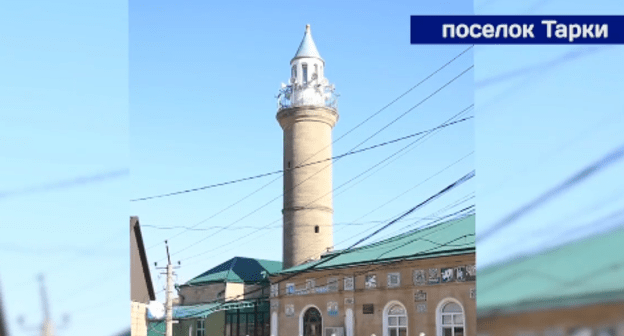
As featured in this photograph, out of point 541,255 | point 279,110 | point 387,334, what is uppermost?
point 279,110

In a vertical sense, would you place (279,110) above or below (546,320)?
above

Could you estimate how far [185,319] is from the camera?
3594 centimetres

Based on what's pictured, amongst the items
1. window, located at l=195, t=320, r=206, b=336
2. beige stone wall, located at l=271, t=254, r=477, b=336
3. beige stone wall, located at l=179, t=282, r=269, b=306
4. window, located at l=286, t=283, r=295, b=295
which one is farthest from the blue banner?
window, located at l=195, t=320, r=206, b=336

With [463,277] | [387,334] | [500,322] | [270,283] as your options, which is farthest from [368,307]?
[500,322]

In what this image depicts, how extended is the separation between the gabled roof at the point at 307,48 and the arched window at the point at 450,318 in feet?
49.0

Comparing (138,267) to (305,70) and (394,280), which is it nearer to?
(394,280)

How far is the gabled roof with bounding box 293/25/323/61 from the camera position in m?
34.9

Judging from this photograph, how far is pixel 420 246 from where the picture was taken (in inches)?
1065

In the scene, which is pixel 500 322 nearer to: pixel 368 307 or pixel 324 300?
pixel 368 307

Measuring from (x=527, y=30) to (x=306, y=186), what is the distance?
94.9 ft

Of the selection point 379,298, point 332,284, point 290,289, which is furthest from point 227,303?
point 379,298

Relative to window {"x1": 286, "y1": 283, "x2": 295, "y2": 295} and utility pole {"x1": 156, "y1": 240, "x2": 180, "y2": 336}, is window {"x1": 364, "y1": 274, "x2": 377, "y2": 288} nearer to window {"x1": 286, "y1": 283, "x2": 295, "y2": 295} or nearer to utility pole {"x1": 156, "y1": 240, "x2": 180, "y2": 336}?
window {"x1": 286, "y1": 283, "x2": 295, "y2": 295}

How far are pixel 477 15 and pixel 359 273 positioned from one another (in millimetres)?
24593

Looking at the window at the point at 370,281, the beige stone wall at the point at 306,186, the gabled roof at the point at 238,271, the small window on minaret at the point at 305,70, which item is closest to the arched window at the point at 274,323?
the beige stone wall at the point at 306,186
